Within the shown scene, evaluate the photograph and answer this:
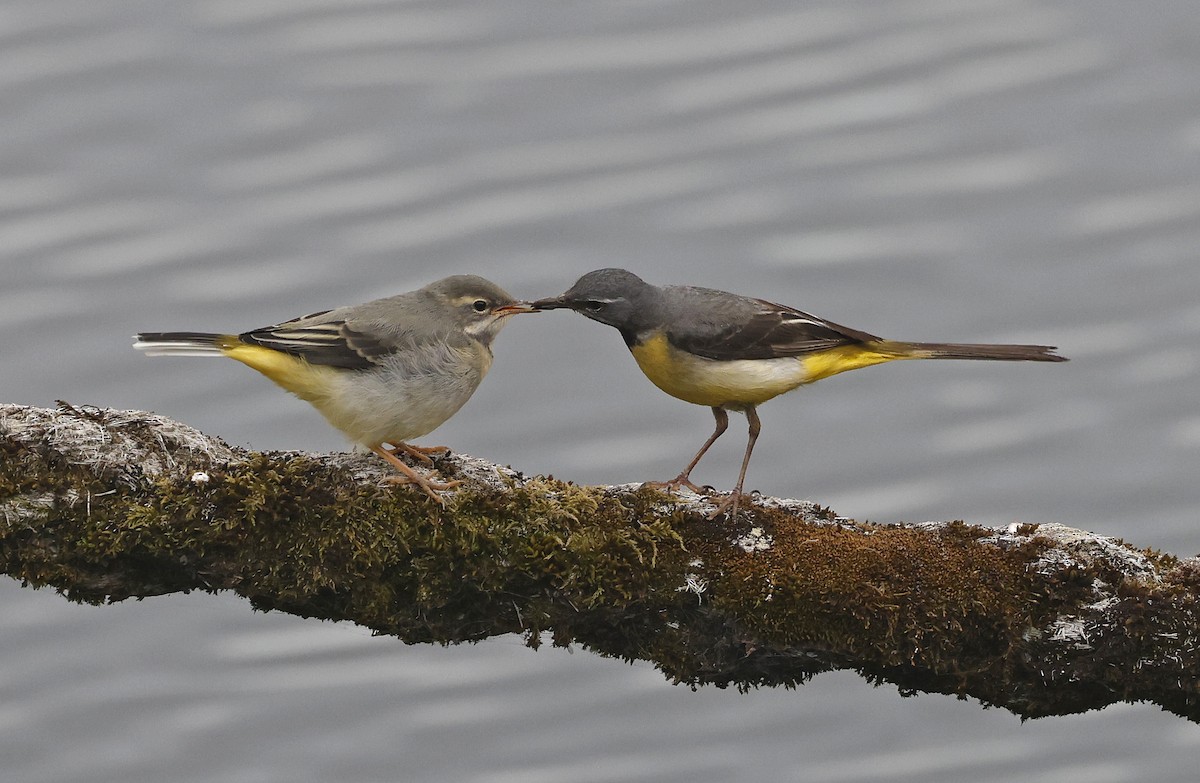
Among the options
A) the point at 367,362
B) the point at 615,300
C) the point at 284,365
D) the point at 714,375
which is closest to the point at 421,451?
the point at 367,362

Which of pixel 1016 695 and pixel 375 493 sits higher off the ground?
pixel 375 493

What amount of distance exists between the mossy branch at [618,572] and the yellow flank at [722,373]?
1367 mm

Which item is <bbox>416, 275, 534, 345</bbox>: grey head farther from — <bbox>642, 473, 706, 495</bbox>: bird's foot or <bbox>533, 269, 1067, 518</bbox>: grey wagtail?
<bbox>642, 473, 706, 495</bbox>: bird's foot

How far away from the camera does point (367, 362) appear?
7.61 m

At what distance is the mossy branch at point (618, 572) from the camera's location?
642 centimetres

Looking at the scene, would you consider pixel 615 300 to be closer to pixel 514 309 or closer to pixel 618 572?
pixel 514 309

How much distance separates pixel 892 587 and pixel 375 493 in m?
2.87

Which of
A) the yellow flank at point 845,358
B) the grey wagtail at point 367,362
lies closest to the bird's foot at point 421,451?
the grey wagtail at point 367,362

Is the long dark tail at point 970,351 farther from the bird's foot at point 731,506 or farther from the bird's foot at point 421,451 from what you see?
the bird's foot at point 421,451

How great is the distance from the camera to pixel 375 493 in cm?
681

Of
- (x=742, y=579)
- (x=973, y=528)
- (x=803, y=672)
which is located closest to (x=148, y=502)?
(x=742, y=579)

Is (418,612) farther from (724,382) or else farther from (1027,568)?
(1027,568)

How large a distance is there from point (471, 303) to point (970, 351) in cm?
331

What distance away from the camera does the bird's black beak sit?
808 centimetres
